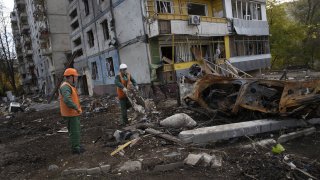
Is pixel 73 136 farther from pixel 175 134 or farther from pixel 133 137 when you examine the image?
pixel 175 134

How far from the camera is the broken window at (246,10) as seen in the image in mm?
20830

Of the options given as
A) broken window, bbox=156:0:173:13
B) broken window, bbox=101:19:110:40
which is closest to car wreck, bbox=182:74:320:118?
broken window, bbox=156:0:173:13

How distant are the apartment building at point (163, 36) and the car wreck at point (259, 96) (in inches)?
204

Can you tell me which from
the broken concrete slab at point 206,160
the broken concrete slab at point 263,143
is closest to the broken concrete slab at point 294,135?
the broken concrete slab at point 263,143

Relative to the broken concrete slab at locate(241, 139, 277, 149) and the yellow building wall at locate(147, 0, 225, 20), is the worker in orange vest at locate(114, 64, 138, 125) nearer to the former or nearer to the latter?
the broken concrete slab at locate(241, 139, 277, 149)

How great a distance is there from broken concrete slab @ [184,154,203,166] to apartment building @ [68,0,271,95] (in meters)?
8.42

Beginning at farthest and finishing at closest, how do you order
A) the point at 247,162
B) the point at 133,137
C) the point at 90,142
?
1. the point at 90,142
2. the point at 133,137
3. the point at 247,162

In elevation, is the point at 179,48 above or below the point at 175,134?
above

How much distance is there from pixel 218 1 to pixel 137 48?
7283 mm

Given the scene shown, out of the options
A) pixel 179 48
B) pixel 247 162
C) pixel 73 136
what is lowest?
pixel 247 162

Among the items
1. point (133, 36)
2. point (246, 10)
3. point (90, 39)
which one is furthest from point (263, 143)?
point (90, 39)

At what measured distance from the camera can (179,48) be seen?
16.7 m

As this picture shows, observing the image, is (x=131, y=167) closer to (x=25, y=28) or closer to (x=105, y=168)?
(x=105, y=168)

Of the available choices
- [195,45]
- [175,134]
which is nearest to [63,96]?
[175,134]
